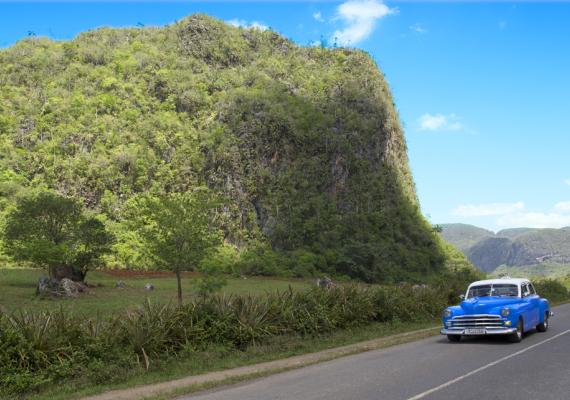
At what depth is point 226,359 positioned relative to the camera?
13.0 m

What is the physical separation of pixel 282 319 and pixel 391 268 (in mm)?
64466

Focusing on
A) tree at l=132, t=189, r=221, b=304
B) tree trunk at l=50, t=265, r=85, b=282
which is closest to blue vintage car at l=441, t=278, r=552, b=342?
tree at l=132, t=189, r=221, b=304

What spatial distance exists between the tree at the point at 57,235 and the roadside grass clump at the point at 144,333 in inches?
1024

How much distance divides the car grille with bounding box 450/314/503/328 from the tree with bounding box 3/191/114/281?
30.1 metres

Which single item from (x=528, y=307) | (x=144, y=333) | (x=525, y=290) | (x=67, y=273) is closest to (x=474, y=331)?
(x=528, y=307)

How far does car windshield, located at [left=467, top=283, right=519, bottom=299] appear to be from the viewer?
53.2 feet

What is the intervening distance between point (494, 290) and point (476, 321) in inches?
76.8

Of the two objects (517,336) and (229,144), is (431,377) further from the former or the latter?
(229,144)

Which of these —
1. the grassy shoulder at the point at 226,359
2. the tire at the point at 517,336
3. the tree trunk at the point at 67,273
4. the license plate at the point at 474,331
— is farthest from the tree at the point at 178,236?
the tire at the point at 517,336

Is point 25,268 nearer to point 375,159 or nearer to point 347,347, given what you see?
point 347,347

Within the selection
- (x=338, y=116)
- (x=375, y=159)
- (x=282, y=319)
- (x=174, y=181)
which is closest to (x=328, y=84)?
(x=338, y=116)

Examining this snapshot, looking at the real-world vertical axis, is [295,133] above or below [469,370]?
above

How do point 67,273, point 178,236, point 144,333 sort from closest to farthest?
Result: point 144,333
point 178,236
point 67,273

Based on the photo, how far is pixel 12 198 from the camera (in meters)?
70.1
